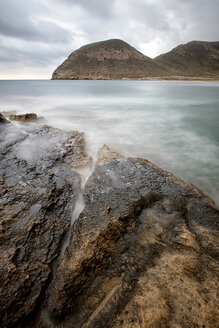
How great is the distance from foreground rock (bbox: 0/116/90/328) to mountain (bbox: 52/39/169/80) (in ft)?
271

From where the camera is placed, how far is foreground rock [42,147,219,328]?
1252 mm

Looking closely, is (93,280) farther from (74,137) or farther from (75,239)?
(74,137)

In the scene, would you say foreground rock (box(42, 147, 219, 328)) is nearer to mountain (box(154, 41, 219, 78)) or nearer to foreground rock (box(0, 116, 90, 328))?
foreground rock (box(0, 116, 90, 328))

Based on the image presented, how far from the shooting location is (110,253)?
1.73 metres

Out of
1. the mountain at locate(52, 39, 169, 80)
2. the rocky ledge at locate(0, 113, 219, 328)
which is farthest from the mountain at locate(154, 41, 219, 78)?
the rocky ledge at locate(0, 113, 219, 328)

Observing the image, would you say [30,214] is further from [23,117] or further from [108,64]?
[108,64]

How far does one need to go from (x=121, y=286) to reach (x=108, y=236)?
1.65 ft

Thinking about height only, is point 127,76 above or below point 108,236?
above

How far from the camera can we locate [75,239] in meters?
1.87

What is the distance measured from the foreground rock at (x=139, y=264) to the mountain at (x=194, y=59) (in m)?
109

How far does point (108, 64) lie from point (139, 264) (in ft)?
344

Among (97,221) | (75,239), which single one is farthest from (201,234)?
(75,239)

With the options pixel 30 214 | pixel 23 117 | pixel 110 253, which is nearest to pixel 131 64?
pixel 23 117

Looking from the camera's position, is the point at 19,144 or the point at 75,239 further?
the point at 19,144
